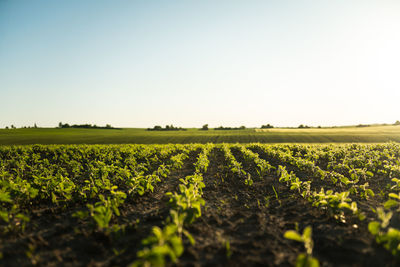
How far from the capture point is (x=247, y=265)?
3.15 meters

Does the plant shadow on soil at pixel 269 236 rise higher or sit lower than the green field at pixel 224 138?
lower

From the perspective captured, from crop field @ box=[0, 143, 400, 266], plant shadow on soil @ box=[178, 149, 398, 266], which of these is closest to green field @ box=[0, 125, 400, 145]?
crop field @ box=[0, 143, 400, 266]

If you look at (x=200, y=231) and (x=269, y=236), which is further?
(x=200, y=231)

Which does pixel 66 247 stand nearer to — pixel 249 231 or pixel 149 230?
pixel 149 230

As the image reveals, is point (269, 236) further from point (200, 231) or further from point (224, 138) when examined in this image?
point (224, 138)

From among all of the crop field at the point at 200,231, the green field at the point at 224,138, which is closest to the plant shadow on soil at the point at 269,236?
the crop field at the point at 200,231

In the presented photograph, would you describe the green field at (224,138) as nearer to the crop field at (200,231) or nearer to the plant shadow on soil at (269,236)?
the crop field at (200,231)

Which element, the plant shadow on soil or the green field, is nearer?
the plant shadow on soil

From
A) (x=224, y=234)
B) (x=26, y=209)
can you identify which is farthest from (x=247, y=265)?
(x=26, y=209)

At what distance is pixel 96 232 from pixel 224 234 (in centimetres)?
274

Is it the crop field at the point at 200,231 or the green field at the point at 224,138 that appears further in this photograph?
the green field at the point at 224,138

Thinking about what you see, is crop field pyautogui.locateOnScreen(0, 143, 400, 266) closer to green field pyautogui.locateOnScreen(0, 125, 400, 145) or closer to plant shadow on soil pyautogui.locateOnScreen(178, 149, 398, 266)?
plant shadow on soil pyautogui.locateOnScreen(178, 149, 398, 266)

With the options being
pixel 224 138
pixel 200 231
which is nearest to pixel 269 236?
pixel 200 231

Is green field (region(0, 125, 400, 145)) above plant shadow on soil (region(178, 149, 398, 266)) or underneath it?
above
